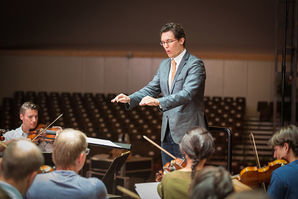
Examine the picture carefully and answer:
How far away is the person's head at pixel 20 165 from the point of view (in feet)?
5.28

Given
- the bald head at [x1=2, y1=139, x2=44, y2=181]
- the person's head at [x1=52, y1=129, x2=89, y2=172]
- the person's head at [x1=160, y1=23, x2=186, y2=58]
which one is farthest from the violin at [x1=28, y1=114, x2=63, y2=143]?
the bald head at [x1=2, y1=139, x2=44, y2=181]

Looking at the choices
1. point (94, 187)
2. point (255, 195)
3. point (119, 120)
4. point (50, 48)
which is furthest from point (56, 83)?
point (255, 195)

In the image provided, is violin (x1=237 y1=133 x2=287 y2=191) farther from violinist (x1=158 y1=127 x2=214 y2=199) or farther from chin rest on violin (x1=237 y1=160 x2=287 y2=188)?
violinist (x1=158 y1=127 x2=214 y2=199)

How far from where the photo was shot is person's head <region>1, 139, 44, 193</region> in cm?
161

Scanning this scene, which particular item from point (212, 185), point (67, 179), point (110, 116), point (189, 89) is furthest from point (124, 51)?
point (212, 185)

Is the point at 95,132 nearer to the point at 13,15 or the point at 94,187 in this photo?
the point at 13,15

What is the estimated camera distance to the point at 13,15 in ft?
37.8

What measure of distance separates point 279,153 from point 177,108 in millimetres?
780

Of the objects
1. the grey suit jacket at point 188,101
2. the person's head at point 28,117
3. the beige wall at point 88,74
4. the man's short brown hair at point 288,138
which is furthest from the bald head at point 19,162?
the beige wall at point 88,74

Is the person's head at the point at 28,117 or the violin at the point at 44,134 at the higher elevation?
the person's head at the point at 28,117

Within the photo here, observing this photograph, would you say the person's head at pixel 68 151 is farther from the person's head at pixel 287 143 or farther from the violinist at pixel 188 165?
the person's head at pixel 287 143

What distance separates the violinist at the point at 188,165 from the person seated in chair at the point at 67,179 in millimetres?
297

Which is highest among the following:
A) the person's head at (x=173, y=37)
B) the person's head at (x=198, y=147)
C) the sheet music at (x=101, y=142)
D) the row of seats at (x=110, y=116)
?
the person's head at (x=173, y=37)

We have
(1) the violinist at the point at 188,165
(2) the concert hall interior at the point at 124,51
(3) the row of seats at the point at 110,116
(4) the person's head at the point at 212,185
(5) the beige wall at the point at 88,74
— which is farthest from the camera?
(5) the beige wall at the point at 88,74
